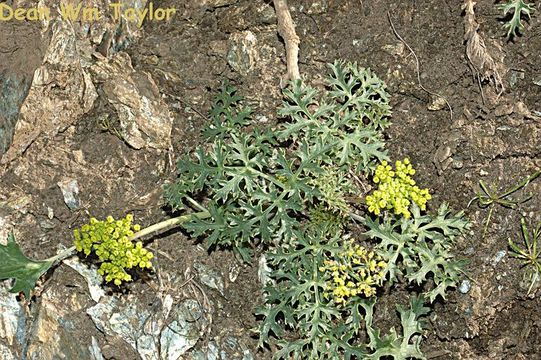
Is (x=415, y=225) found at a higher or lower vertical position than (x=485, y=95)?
lower

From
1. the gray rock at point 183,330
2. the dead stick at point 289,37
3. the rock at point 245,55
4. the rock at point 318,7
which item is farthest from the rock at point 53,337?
the rock at point 318,7

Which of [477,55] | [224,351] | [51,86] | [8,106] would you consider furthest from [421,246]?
[8,106]

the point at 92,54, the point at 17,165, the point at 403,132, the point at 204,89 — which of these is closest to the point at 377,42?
the point at 403,132

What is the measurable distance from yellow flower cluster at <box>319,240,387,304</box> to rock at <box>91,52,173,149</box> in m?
1.39

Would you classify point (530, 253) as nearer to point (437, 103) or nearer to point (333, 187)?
point (437, 103)

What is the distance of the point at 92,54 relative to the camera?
5340 mm

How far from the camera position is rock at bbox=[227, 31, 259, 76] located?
17.6ft

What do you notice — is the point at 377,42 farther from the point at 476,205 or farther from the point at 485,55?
the point at 476,205

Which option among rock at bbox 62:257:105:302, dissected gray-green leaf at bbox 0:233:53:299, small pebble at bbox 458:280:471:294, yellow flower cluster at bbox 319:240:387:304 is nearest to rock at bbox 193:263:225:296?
rock at bbox 62:257:105:302

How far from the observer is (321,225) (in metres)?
4.97

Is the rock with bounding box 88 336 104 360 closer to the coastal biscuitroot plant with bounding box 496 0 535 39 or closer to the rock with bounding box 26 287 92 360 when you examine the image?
the rock with bounding box 26 287 92 360

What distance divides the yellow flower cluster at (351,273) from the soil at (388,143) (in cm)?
53

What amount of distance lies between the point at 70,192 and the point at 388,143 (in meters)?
2.06

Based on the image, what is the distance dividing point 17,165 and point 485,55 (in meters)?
3.05
